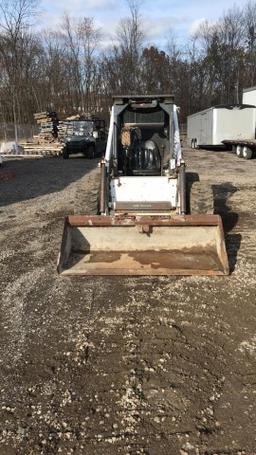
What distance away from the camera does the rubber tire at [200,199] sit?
748 centimetres

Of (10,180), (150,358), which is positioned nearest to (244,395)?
(150,358)

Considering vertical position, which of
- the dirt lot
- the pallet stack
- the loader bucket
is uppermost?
the pallet stack

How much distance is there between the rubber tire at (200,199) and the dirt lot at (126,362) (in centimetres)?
73

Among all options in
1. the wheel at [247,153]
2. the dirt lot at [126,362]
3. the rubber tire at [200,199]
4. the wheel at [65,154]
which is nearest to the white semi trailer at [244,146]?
the wheel at [247,153]

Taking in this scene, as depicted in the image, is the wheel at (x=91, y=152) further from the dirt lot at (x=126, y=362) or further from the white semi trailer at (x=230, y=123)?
the dirt lot at (x=126, y=362)

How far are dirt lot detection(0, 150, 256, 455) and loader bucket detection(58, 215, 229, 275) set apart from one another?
1.09 feet

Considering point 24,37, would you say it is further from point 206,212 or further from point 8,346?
point 8,346

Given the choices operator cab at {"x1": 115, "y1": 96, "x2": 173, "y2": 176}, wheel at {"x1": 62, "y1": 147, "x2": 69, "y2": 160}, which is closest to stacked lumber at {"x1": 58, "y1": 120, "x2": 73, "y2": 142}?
wheel at {"x1": 62, "y1": 147, "x2": 69, "y2": 160}

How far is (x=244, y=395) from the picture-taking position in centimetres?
372

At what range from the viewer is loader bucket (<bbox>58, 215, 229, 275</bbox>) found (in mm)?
6406

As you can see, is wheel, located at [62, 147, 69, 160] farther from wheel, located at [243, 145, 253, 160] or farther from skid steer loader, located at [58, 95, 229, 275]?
skid steer loader, located at [58, 95, 229, 275]

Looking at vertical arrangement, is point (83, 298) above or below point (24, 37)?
below

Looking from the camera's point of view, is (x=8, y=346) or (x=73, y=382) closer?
(x=73, y=382)

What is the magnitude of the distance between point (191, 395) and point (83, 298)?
217cm
